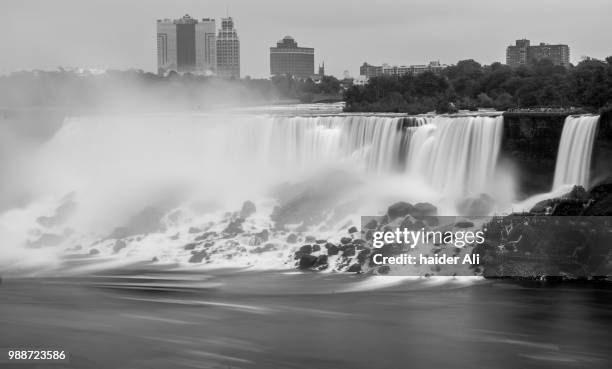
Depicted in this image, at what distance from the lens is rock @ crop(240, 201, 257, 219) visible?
2993cm

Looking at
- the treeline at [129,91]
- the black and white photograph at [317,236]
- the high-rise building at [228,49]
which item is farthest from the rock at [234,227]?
the high-rise building at [228,49]

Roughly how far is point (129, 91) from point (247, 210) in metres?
26.3

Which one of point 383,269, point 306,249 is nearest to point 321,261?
point 306,249

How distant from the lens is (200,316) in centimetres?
2055

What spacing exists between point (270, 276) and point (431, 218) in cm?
451

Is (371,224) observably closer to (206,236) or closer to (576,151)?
(206,236)

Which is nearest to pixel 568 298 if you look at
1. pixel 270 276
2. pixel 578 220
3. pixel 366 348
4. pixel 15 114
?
pixel 578 220

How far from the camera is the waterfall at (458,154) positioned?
28219 millimetres

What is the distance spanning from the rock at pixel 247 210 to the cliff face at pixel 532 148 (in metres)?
7.39

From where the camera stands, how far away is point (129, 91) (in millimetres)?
54531

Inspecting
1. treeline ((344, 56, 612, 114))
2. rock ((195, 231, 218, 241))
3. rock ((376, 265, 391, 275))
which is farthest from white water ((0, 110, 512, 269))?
treeline ((344, 56, 612, 114))

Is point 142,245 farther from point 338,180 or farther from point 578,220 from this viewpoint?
point 578,220

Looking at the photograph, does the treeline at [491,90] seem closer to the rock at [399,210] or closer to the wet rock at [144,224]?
the rock at [399,210]

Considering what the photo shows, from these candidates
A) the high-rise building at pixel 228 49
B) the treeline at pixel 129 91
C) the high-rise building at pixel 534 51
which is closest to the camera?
the treeline at pixel 129 91
